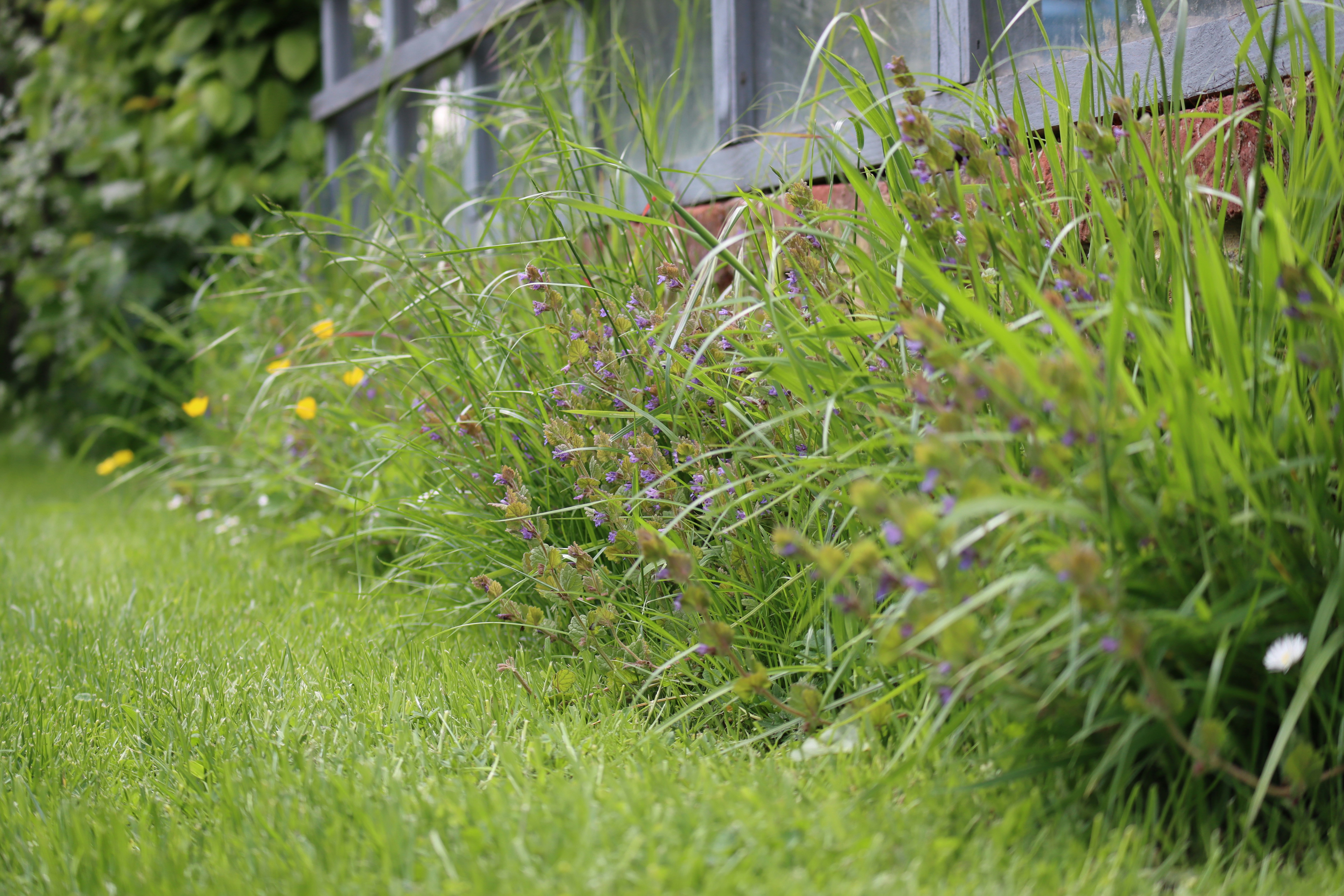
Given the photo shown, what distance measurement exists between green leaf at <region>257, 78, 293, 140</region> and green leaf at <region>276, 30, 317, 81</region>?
3.6 inches

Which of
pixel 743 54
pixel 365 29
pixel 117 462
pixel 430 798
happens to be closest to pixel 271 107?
pixel 365 29

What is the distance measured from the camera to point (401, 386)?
239 cm

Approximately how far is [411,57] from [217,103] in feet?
4.73

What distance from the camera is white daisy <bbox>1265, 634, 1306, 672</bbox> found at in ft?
3.27

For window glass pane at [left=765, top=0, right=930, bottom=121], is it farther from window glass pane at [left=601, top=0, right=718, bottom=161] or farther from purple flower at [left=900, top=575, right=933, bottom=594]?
purple flower at [left=900, top=575, right=933, bottom=594]

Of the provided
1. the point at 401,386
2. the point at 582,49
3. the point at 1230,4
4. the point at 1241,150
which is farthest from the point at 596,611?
the point at 582,49

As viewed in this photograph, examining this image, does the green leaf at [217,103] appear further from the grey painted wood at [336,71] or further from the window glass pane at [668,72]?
the window glass pane at [668,72]

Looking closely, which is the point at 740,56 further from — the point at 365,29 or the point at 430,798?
the point at 365,29

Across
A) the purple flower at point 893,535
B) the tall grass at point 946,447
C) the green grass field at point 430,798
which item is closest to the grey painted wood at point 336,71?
the tall grass at point 946,447

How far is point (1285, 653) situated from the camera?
100cm

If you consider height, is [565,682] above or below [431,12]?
below

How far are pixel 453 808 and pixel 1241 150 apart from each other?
1.54m

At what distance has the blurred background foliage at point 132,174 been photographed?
546cm

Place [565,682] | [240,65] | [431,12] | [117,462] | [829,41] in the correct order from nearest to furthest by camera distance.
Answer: [565,682]
[829,41]
[117,462]
[431,12]
[240,65]
